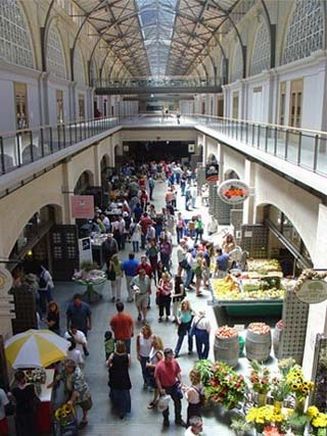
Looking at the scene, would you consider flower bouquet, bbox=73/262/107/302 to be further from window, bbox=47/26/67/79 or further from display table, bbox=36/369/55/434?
window, bbox=47/26/67/79

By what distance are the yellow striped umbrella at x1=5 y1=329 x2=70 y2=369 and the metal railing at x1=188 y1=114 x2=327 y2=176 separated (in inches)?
221

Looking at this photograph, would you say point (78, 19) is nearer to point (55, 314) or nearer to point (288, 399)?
point (55, 314)

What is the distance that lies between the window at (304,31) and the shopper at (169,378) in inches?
446

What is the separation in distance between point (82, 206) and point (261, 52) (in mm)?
13782

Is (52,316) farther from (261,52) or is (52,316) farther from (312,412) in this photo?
(261,52)

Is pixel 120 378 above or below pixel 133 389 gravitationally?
above

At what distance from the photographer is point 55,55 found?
25.5m

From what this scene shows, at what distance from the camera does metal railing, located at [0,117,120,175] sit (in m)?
9.46

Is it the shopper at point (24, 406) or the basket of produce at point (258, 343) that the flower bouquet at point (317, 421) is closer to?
the basket of produce at point (258, 343)

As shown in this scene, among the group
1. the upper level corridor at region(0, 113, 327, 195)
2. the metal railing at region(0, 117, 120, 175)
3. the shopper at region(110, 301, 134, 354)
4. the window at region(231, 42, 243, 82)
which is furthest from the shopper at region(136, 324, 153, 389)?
the window at region(231, 42, 243, 82)

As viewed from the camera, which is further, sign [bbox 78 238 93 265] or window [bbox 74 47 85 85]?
window [bbox 74 47 85 85]

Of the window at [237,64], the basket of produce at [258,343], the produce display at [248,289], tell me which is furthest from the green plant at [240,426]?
the window at [237,64]

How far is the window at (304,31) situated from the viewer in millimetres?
15992

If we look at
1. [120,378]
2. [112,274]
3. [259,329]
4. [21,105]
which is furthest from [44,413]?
[21,105]
